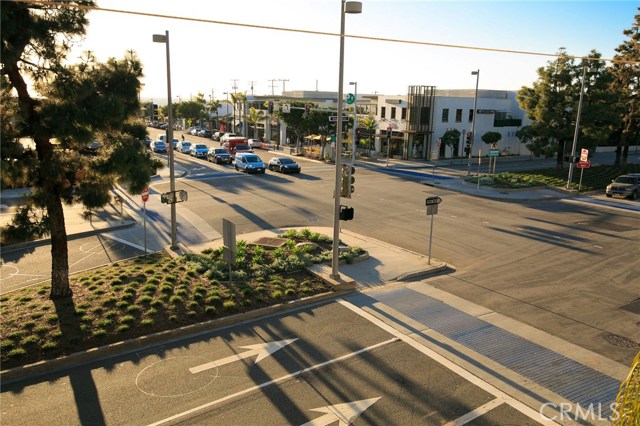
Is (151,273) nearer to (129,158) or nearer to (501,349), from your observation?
(129,158)

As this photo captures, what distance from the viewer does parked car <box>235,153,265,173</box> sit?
40156 millimetres

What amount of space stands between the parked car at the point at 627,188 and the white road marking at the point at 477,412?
2887 centimetres

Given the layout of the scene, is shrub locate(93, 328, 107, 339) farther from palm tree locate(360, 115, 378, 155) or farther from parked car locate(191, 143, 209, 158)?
palm tree locate(360, 115, 378, 155)

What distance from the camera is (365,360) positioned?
10.2m

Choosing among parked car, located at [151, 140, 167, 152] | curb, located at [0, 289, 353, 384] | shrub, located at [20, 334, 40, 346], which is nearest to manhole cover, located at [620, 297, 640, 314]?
curb, located at [0, 289, 353, 384]

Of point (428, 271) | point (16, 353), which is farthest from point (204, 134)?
point (16, 353)

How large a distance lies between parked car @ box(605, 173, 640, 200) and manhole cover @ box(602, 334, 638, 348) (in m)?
24.2

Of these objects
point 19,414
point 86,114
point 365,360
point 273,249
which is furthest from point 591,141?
point 19,414

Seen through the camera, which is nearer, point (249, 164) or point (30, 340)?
point (30, 340)

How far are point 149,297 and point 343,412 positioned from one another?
6674 millimetres

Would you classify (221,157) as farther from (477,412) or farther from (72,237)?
(477,412)

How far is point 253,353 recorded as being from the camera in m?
10.5

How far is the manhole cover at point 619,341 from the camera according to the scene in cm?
1116

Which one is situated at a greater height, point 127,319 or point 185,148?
point 185,148
